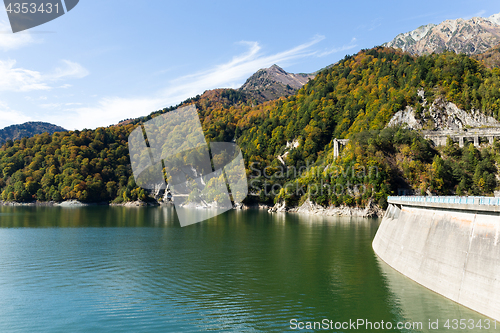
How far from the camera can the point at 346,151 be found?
111438 mm

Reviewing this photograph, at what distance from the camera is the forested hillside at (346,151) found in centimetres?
9725

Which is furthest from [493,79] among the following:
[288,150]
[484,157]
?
[288,150]

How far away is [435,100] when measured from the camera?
4469 inches

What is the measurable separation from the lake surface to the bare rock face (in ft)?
257

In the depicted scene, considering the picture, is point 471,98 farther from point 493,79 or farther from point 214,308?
point 214,308

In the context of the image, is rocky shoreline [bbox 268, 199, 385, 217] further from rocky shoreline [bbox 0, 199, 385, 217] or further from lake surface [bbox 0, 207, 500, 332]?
lake surface [bbox 0, 207, 500, 332]

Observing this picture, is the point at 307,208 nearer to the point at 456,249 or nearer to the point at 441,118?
the point at 441,118

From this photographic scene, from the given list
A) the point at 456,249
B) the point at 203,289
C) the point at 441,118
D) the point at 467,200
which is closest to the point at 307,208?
the point at 441,118

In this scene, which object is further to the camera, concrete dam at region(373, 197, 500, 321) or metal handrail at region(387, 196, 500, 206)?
metal handrail at region(387, 196, 500, 206)

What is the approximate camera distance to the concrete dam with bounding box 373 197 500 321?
20.3 meters

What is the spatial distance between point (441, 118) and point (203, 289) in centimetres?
10902

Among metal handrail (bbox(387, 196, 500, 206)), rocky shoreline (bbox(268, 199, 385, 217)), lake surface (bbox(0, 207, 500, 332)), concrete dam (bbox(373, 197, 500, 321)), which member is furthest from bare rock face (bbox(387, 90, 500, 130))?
metal handrail (bbox(387, 196, 500, 206))

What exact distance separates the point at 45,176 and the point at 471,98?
7553 inches

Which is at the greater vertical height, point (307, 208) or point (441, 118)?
point (441, 118)
